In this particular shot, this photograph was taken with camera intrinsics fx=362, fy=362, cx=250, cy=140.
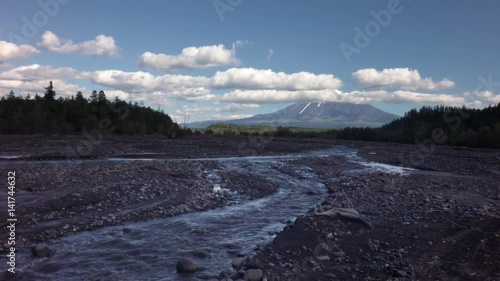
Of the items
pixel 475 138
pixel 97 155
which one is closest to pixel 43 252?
pixel 97 155

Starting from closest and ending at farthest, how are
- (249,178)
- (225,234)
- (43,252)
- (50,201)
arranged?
(43,252) < (225,234) < (50,201) < (249,178)

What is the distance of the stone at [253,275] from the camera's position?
24.5 ft

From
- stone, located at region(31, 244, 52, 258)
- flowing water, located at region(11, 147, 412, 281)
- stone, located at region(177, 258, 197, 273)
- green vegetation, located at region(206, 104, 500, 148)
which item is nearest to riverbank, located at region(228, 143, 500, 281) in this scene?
flowing water, located at region(11, 147, 412, 281)

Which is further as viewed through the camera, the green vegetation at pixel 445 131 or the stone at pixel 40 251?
the green vegetation at pixel 445 131

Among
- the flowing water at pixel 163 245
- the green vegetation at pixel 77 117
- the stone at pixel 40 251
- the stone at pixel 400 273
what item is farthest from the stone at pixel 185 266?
the green vegetation at pixel 77 117

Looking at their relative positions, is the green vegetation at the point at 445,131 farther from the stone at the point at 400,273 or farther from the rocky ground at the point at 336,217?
the stone at the point at 400,273

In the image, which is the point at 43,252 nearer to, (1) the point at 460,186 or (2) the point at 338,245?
(2) the point at 338,245

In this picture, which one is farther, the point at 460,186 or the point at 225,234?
the point at 460,186

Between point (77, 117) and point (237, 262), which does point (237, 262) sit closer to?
point (237, 262)

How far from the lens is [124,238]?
405 inches

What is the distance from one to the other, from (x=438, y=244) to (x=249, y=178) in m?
13.2

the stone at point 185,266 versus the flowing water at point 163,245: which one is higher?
the stone at point 185,266

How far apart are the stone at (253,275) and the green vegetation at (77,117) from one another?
2430 inches

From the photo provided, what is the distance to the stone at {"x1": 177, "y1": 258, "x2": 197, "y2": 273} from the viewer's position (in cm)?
813
